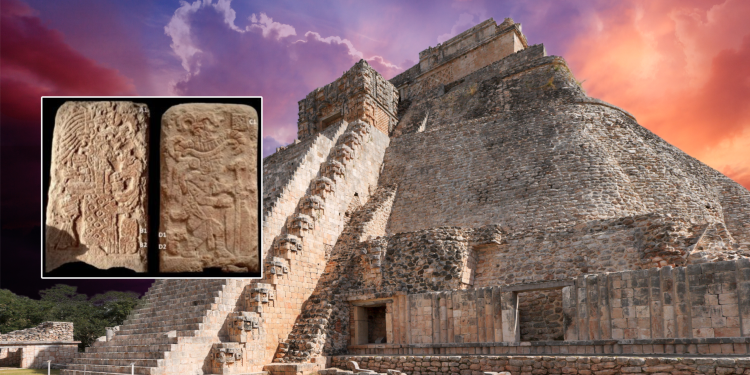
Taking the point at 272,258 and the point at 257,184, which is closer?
the point at 257,184

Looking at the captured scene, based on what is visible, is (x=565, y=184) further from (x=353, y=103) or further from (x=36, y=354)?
(x=36, y=354)

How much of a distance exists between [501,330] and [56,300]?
3470cm

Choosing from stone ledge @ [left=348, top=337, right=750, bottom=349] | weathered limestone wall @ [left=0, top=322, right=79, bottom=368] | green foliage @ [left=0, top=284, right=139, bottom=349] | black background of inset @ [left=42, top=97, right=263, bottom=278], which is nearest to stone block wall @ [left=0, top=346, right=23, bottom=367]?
weathered limestone wall @ [left=0, top=322, right=79, bottom=368]

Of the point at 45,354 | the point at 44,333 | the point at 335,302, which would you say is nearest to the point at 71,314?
the point at 44,333

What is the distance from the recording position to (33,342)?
17.3m

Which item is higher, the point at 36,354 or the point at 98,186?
the point at 98,186

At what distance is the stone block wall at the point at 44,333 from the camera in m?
18.7

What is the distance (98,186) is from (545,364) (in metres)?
8.36

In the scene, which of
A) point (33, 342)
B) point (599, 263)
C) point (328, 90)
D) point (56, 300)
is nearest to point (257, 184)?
point (599, 263)

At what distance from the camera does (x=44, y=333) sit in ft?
62.4

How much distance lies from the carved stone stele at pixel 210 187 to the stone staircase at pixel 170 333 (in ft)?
15.5

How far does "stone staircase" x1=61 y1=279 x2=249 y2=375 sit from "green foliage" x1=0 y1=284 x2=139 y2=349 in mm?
12650

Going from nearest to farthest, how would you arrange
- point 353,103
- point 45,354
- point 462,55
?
point 45,354
point 353,103
point 462,55

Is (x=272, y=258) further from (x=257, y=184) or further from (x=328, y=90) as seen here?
(x=328, y=90)
